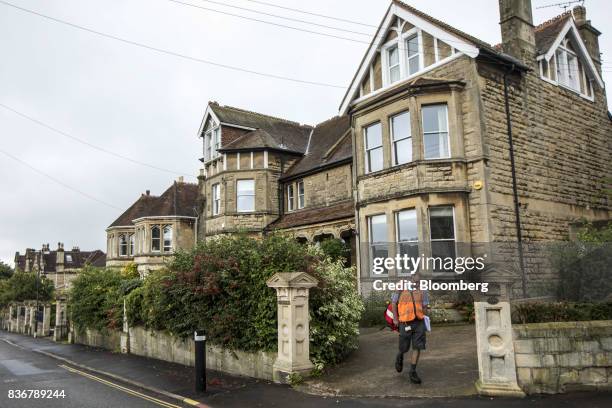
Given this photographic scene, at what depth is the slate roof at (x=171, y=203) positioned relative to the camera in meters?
36.4

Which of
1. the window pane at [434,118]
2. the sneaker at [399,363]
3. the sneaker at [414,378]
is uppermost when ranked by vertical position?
the window pane at [434,118]

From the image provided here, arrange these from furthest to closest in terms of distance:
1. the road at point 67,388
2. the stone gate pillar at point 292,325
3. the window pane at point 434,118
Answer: the window pane at point 434,118
the stone gate pillar at point 292,325
the road at point 67,388

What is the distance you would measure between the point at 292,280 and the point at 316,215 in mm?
14372

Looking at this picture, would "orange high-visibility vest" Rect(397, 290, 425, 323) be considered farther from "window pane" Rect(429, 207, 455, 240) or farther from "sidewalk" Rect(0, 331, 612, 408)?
"window pane" Rect(429, 207, 455, 240)

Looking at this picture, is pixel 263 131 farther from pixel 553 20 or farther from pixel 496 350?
pixel 496 350

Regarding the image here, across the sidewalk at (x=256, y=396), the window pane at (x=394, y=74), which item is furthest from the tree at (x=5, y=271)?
the window pane at (x=394, y=74)

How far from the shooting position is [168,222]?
35.9 meters

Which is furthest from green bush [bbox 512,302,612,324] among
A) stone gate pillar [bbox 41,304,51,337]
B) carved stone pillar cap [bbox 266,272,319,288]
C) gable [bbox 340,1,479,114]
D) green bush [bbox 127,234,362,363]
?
stone gate pillar [bbox 41,304,51,337]

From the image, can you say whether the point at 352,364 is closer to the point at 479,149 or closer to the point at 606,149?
the point at 479,149

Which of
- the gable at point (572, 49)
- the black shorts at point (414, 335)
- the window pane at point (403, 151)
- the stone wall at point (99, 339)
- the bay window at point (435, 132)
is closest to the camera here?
the black shorts at point (414, 335)

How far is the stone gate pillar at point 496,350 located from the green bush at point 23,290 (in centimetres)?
4532

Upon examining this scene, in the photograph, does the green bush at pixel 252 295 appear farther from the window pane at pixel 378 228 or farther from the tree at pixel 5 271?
the tree at pixel 5 271

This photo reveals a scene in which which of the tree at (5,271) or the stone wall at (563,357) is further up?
the tree at (5,271)

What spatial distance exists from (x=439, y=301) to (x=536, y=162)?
6.28 meters
